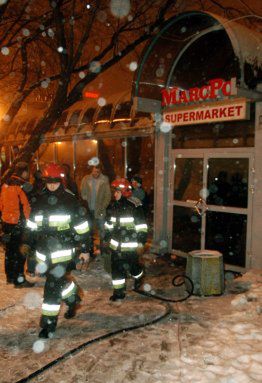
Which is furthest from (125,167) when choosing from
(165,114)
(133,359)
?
(133,359)

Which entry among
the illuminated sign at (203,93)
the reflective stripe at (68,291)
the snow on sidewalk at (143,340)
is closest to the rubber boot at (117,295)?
the snow on sidewalk at (143,340)

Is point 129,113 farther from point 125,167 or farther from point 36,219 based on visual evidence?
point 36,219

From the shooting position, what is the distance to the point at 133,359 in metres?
3.96

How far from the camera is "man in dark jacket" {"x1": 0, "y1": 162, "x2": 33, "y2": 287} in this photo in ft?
20.3

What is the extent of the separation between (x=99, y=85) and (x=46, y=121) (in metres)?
15.1

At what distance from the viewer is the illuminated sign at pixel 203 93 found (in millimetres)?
6406

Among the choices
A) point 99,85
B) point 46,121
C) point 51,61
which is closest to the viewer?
point 46,121

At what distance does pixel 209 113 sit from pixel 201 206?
6.40 feet

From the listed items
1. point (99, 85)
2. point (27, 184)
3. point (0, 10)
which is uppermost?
point (99, 85)

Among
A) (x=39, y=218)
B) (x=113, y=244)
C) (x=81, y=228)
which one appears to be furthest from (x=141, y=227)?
(x=39, y=218)

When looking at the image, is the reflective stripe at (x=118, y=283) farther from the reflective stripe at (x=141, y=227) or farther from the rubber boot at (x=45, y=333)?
the rubber boot at (x=45, y=333)

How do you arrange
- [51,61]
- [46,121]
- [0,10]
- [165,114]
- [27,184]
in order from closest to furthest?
1. [27,184]
2. [165,114]
3. [0,10]
4. [46,121]
5. [51,61]

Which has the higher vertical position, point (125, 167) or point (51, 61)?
point (51, 61)

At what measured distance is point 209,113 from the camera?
7.04m
